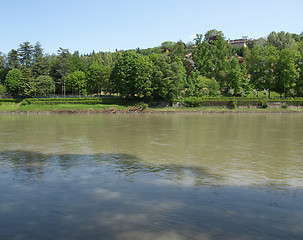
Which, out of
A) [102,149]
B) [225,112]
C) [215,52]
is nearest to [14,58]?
[215,52]

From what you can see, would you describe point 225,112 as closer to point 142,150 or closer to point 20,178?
point 142,150

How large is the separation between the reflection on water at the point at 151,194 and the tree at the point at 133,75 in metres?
50.3

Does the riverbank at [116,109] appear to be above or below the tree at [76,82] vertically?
below

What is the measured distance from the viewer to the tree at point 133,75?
67.2m

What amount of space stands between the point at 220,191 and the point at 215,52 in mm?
82794

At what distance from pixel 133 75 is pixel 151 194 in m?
62.5

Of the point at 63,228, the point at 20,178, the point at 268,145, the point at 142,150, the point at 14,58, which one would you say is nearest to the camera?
the point at 63,228

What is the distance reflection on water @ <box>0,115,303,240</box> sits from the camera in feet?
23.6

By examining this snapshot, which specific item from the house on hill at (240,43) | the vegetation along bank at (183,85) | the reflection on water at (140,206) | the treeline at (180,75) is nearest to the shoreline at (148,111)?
the vegetation along bank at (183,85)

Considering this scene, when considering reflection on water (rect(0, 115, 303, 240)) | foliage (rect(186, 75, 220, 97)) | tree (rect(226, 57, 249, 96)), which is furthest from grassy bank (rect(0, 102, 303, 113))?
reflection on water (rect(0, 115, 303, 240))

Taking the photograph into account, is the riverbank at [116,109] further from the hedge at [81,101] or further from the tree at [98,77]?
the tree at [98,77]

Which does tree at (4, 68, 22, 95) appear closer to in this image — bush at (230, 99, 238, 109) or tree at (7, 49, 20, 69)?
tree at (7, 49, 20, 69)

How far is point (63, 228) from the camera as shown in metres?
7.29

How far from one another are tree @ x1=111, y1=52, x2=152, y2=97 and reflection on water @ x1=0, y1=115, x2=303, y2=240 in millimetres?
50263
